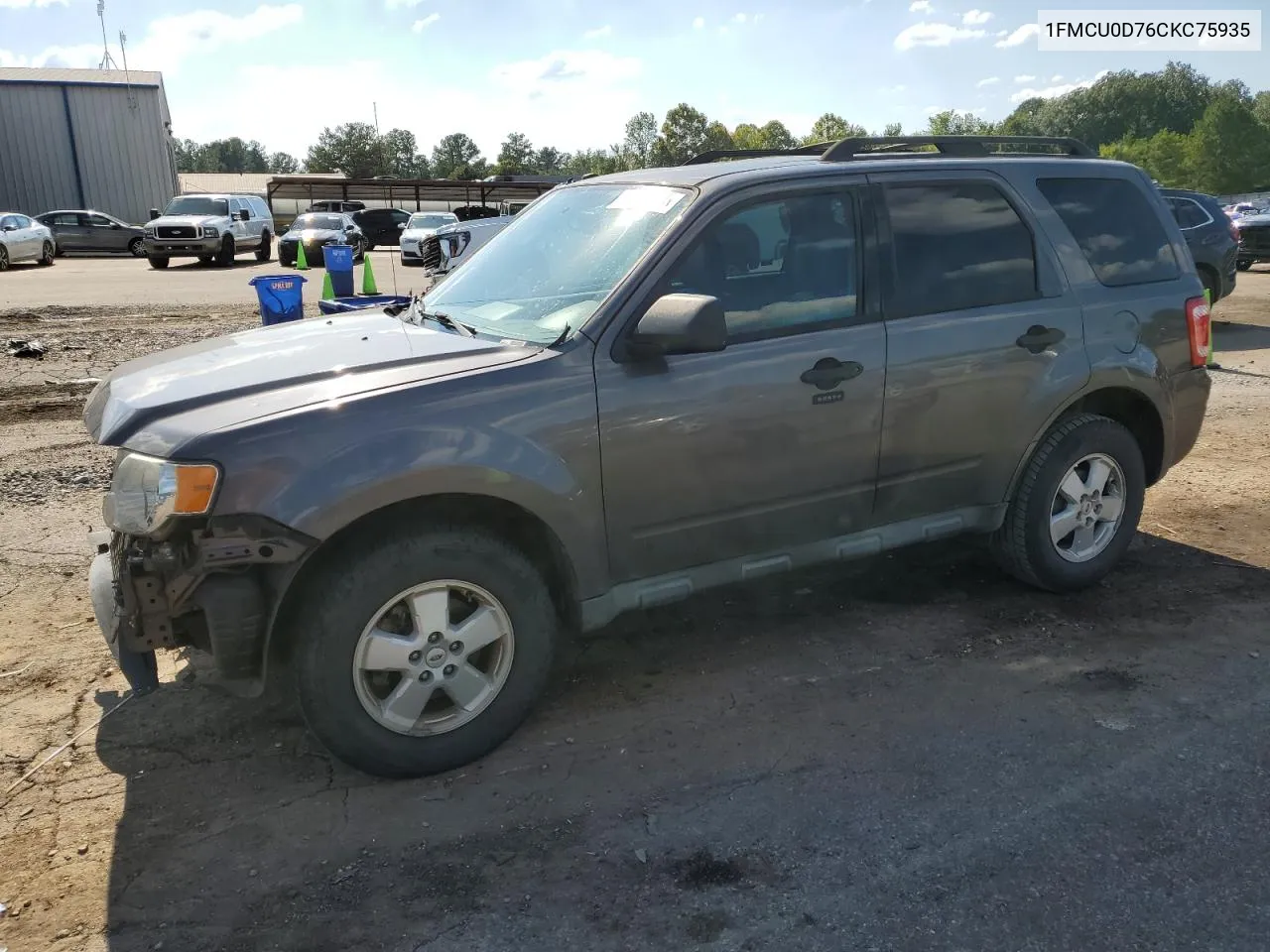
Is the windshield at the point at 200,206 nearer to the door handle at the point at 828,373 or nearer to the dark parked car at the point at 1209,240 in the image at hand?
the dark parked car at the point at 1209,240

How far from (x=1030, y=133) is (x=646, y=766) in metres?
98.2

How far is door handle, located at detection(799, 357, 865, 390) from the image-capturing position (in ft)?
12.3

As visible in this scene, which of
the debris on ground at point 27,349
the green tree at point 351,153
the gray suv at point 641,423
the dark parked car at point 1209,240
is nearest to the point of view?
the gray suv at point 641,423

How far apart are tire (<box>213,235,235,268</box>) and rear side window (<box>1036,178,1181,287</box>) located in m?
26.1

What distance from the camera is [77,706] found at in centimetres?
376

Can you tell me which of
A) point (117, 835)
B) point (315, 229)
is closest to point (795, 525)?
point (117, 835)

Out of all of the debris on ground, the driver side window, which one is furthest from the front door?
the debris on ground

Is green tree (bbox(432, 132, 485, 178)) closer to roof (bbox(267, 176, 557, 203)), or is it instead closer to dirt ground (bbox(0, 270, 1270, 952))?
roof (bbox(267, 176, 557, 203))

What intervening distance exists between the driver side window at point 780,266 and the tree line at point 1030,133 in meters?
70.6

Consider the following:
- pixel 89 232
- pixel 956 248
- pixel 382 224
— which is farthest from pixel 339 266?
pixel 382 224

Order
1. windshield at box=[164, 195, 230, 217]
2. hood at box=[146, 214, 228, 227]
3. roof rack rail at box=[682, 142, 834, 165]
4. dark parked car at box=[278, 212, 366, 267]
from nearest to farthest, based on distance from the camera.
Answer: roof rack rail at box=[682, 142, 834, 165] → hood at box=[146, 214, 228, 227] → windshield at box=[164, 195, 230, 217] → dark parked car at box=[278, 212, 366, 267]

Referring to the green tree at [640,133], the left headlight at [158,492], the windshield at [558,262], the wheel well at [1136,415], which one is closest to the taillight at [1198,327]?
the wheel well at [1136,415]

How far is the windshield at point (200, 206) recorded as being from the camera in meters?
27.3

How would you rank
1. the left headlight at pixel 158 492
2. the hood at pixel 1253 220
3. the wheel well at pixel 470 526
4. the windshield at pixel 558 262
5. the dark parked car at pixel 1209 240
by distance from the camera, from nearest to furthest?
1. the left headlight at pixel 158 492
2. the wheel well at pixel 470 526
3. the windshield at pixel 558 262
4. the dark parked car at pixel 1209 240
5. the hood at pixel 1253 220
